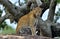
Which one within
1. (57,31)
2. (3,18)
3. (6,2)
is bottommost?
(57,31)

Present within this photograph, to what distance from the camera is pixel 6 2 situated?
5801mm

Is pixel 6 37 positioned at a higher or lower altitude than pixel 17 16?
lower

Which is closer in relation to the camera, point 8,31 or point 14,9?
point 8,31

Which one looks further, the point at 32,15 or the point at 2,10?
the point at 2,10

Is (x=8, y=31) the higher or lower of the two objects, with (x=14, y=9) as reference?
lower

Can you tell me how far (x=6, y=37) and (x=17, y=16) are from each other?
248 cm

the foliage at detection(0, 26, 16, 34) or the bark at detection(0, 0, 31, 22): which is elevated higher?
the bark at detection(0, 0, 31, 22)

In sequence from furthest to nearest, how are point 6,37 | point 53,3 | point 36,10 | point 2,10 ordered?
point 2,10 → point 53,3 → point 36,10 → point 6,37

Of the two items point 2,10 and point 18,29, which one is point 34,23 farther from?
point 2,10

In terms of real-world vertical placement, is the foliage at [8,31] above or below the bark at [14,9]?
below

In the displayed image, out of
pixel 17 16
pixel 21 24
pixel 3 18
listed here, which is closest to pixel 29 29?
pixel 21 24

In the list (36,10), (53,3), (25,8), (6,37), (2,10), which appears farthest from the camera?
(2,10)

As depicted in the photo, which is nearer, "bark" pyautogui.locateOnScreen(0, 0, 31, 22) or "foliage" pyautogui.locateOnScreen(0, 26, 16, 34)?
"foliage" pyautogui.locateOnScreen(0, 26, 16, 34)

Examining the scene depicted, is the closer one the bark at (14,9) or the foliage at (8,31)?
the foliage at (8,31)
